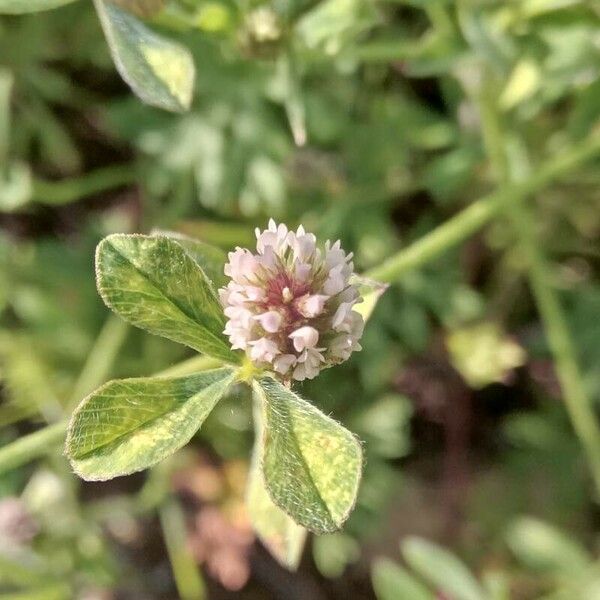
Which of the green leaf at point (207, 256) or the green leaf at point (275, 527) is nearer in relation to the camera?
the green leaf at point (207, 256)

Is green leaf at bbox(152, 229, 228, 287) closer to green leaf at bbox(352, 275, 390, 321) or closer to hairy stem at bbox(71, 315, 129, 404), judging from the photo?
green leaf at bbox(352, 275, 390, 321)

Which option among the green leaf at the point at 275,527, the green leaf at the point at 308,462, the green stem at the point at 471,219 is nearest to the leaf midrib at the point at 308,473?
the green leaf at the point at 308,462

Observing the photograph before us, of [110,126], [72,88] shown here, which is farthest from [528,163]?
[72,88]

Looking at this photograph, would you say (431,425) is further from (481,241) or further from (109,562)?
(109,562)

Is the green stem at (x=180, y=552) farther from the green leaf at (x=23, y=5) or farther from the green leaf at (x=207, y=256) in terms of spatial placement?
the green leaf at (x=23, y=5)

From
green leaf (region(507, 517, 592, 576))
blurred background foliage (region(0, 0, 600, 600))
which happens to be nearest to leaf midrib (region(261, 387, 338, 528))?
blurred background foliage (region(0, 0, 600, 600))

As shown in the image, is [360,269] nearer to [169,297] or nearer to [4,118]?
[4,118]
